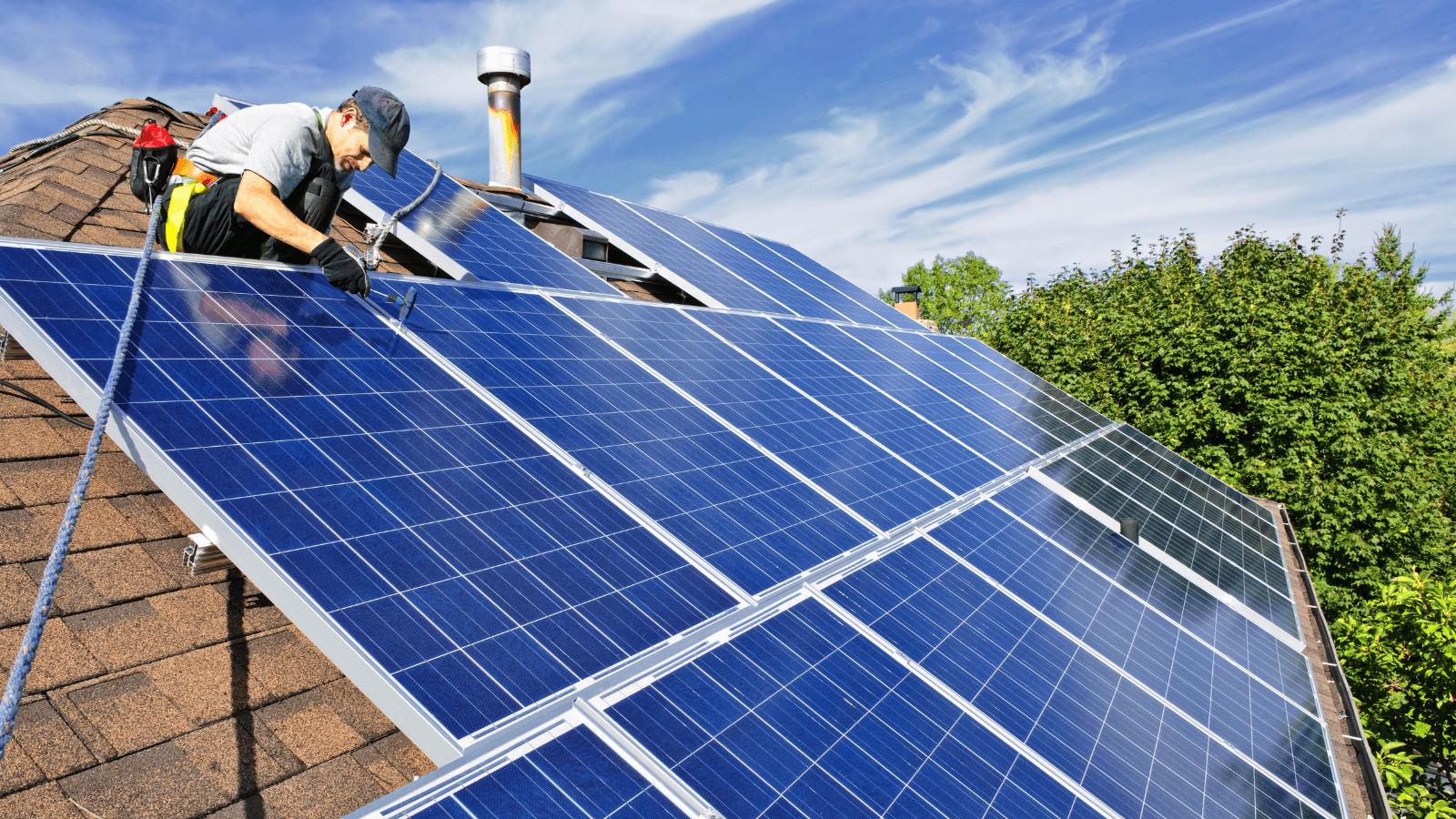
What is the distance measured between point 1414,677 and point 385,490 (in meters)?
16.4

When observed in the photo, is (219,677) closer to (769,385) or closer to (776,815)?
(776,815)

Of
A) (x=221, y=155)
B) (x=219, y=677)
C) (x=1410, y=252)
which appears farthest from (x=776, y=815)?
(x=1410, y=252)

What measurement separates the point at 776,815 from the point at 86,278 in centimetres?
352

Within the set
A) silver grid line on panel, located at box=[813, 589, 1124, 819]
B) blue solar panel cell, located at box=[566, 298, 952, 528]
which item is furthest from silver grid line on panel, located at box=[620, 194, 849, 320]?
silver grid line on panel, located at box=[813, 589, 1124, 819]

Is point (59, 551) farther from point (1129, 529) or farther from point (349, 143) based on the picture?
point (1129, 529)

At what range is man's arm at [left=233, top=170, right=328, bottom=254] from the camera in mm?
4395

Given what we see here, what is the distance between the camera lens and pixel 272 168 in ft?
15.1

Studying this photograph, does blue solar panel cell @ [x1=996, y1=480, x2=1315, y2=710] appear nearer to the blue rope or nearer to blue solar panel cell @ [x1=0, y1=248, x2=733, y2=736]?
blue solar panel cell @ [x1=0, y1=248, x2=733, y2=736]

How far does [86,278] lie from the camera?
11.4ft

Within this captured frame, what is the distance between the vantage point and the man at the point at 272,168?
Answer: 14.9 feet

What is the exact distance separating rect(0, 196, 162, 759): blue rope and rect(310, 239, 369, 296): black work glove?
Result: 0.83 metres

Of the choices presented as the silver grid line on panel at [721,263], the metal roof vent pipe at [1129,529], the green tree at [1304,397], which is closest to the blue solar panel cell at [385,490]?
the metal roof vent pipe at [1129,529]

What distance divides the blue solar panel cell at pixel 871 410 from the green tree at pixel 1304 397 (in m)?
17.9

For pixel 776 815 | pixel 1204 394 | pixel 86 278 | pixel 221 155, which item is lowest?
pixel 1204 394
